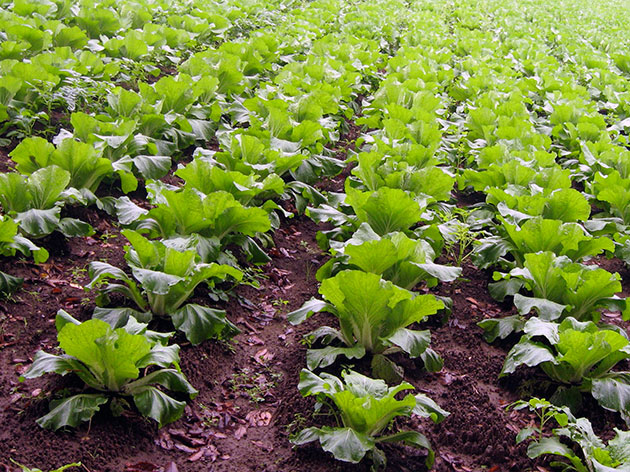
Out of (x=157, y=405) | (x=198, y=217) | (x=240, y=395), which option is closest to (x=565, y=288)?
(x=240, y=395)

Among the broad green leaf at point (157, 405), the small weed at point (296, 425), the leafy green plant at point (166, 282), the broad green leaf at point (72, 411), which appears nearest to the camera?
the broad green leaf at point (72, 411)

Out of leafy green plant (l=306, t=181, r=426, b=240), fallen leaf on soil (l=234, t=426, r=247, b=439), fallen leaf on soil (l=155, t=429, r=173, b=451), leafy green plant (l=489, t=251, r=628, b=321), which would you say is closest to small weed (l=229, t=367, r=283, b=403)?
fallen leaf on soil (l=234, t=426, r=247, b=439)

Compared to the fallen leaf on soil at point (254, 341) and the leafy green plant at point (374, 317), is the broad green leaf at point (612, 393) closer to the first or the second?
the leafy green plant at point (374, 317)

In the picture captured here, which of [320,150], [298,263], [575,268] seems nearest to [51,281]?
[298,263]

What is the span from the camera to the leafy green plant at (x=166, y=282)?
3514mm


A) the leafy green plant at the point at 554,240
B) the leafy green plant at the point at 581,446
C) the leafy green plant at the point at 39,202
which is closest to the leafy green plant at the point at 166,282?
the leafy green plant at the point at 39,202

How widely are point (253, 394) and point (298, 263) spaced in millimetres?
1628

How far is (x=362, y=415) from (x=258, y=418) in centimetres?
72

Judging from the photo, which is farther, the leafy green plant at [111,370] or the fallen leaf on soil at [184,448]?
the fallen leaf on soil at [184,448]

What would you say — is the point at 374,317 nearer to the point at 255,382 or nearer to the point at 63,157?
the point at 255,382

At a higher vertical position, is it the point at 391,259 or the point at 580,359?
the point at 391,259

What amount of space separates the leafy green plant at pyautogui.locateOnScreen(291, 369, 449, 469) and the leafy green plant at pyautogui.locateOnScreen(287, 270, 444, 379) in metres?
0.38

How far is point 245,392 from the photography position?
3.53 metres

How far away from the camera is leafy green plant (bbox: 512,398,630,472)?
2725mm
